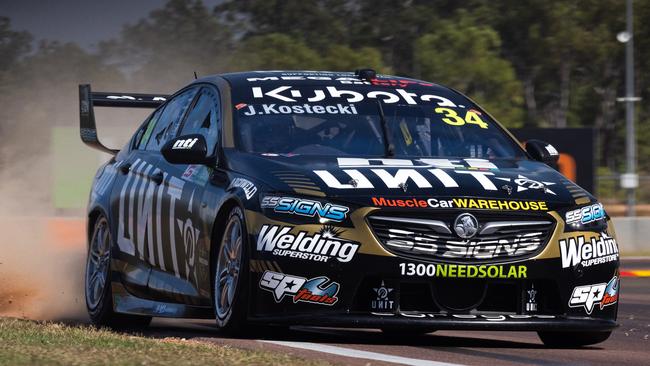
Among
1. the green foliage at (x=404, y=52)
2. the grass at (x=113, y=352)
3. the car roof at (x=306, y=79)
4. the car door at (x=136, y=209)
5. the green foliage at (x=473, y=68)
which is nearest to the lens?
the grass at (x=113, y=352)

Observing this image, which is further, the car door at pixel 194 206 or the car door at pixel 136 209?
the car door at pixel 136 209

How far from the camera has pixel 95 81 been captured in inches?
1766

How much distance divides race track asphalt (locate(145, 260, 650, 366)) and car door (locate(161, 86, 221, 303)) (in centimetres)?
36

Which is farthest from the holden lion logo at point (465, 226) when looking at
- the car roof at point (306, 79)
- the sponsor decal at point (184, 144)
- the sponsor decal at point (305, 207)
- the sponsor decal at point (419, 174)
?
the car roof at point (306, 79)

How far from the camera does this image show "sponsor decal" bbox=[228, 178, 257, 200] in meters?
7.24

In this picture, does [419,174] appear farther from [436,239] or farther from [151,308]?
[151,308]


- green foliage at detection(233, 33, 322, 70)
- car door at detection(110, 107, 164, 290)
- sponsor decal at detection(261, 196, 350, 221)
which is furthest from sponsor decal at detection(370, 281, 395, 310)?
green foliage at detection(233, 33, 322, 70)

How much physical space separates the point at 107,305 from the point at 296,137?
1991 mm

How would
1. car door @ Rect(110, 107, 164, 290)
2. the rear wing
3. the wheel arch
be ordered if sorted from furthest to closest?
the rear wing → car door @ Rect(110, 107, 164, 290) → the wheel arch

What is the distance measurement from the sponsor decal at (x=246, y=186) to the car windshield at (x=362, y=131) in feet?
1.37

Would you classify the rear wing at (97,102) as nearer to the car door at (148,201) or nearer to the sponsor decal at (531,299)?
the car door at (148,201)

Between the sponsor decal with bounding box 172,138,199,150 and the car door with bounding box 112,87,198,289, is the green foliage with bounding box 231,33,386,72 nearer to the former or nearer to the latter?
the car door with bounding box 112,87,198,289

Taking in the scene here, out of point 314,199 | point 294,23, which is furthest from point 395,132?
point 294,23

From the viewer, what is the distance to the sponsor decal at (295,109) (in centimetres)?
821
